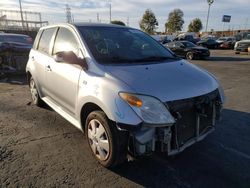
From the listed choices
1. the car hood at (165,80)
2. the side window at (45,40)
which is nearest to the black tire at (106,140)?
the car hood at (165,80)

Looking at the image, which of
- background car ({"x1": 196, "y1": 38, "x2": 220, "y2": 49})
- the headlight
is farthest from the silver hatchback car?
background car ({"x1": 196, "y1": 38, "x2": 220, "y2": 49})

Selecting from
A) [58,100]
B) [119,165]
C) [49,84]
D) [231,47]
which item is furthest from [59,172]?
[231,47]

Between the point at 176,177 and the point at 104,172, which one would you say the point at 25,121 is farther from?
the point at 176,177

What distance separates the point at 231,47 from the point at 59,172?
3017 cm

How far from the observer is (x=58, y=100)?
4.13m

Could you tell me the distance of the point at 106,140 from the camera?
2994mm

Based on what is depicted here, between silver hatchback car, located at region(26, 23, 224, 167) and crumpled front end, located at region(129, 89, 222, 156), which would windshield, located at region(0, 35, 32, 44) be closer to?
silver hatchback car, located at region(26, 23, 224, 167)

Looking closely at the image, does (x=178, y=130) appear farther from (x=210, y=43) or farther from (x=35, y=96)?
(x=210, y=43)

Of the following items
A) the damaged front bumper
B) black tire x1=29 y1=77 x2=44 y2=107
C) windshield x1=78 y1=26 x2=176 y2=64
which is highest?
windshield x1=78 y1=26 x2=176 y2=64

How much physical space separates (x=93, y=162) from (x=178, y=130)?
1252 mm

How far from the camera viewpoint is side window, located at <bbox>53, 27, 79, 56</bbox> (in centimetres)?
363

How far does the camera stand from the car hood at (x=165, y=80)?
2.72 metres

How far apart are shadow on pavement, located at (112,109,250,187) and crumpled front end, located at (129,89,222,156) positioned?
1.24ft

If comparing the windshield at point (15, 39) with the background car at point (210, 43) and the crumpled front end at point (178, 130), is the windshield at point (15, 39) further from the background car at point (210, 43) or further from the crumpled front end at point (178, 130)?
the background car at point (210, 43)
